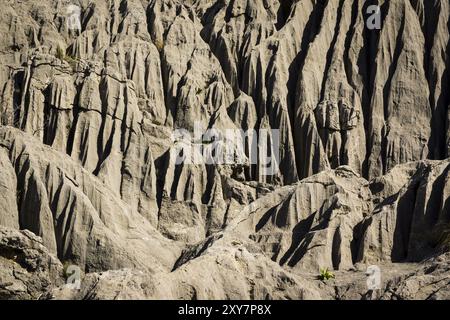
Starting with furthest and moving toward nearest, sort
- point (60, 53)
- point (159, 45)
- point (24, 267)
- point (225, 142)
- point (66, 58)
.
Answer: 1. point (159, 45)
2. point (60, 53)
3. point (66, 58)
4. point (225, 142)
5. point (24, 267)

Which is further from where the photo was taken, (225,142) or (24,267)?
(225,142)

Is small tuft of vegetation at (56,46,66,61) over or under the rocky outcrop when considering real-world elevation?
over

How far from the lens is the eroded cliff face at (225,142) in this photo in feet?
153

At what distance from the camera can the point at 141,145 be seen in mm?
56562

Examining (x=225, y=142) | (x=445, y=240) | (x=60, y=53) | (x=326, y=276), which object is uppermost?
(x=60, y=53)

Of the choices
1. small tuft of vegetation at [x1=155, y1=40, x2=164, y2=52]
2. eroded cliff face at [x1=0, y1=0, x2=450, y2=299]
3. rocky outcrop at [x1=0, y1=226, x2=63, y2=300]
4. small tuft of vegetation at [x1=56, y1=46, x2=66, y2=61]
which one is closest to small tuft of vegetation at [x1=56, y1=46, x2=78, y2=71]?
small tuft of vegetation at [x1=56, y1=46, x2=66, y2=61]

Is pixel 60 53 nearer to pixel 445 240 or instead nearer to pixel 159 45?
pixel 159 45

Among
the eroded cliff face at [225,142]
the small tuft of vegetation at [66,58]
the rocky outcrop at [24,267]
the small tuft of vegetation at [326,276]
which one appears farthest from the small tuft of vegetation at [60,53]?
the small tuft of vegetation at [326,276]

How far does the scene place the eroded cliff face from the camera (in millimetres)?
46750

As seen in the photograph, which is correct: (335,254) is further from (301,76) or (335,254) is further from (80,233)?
(301,76)

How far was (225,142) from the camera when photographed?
58.3m

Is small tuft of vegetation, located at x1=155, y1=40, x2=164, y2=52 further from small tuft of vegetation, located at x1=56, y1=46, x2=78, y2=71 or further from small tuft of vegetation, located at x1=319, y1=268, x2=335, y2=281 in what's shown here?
small tuft of vegetation, located at x1=319, y1=268, x2=335, y2=281

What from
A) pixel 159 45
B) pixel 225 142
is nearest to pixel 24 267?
pixel 225 142
